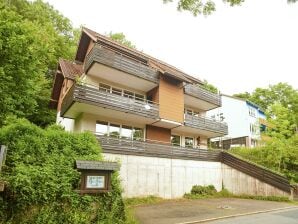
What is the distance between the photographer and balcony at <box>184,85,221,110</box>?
82.4 feet

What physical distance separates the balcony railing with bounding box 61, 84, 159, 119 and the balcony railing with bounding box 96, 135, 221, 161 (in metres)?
2.38

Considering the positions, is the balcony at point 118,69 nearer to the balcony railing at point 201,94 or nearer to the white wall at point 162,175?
the balcony railing at point 201,94

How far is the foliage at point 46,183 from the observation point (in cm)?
823

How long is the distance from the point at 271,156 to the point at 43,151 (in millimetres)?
20989

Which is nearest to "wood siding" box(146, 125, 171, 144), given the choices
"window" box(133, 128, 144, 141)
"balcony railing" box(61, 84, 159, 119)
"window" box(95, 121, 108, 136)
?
"window" box(133, 128, 144, 141)

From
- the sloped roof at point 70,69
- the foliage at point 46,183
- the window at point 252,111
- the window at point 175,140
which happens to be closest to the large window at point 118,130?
the window at point 175,140

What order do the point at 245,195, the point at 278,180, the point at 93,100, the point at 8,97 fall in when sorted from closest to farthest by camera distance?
the point at 8,97, the point at 93,100, the point at 278,180, the point at 245,195

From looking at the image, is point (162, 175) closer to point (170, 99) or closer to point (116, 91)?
point (170, 99)

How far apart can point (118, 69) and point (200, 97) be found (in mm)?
9732

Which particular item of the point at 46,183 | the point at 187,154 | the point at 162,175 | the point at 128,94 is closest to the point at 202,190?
the point at 187,154

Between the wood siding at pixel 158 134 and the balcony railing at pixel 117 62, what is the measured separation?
417 cm

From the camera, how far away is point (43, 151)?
9734 millimetres

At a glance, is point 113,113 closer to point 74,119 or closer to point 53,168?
point 74,119

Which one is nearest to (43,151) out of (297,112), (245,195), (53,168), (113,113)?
(53,168)
